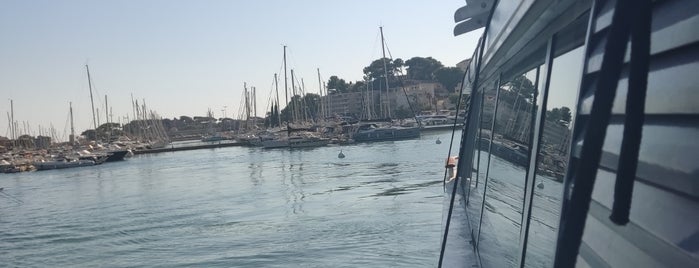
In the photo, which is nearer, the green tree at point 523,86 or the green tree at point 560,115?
the green tree at point 560,115

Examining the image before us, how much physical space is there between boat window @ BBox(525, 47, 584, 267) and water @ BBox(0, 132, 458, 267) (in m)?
7.81

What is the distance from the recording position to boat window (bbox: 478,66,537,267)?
302 centimetres

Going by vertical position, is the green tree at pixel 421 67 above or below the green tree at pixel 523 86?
above

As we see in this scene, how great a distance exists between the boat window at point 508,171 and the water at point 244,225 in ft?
20.1

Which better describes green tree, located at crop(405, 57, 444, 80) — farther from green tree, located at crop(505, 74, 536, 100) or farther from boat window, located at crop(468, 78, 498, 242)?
green tree, located at crop(505, 74, 536, 100)

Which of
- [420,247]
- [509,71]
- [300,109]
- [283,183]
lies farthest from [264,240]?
[300,109]

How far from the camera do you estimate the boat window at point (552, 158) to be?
2.10m

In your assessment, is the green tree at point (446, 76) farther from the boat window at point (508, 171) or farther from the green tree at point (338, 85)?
the boat window at point (508, 171)

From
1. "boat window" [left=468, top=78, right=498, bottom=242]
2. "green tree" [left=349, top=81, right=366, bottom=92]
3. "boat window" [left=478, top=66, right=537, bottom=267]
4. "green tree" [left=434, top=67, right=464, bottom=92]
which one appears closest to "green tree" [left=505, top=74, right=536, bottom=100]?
"boat window" [left=478, top=66, right=537, bottom=267]

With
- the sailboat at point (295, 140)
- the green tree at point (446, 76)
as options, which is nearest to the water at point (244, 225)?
the sailboat at point (295, 140)

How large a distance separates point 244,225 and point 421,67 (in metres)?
143

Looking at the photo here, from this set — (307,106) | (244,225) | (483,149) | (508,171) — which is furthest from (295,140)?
(508,171)

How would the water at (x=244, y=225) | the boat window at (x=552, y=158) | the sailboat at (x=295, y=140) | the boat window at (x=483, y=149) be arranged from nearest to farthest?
the boat window at (x=552, y=158), the boat window at (x=483, y=149), the water at (x=244, y=225), the sailboat at (x=295, y=140)

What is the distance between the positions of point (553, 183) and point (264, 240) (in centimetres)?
1326
